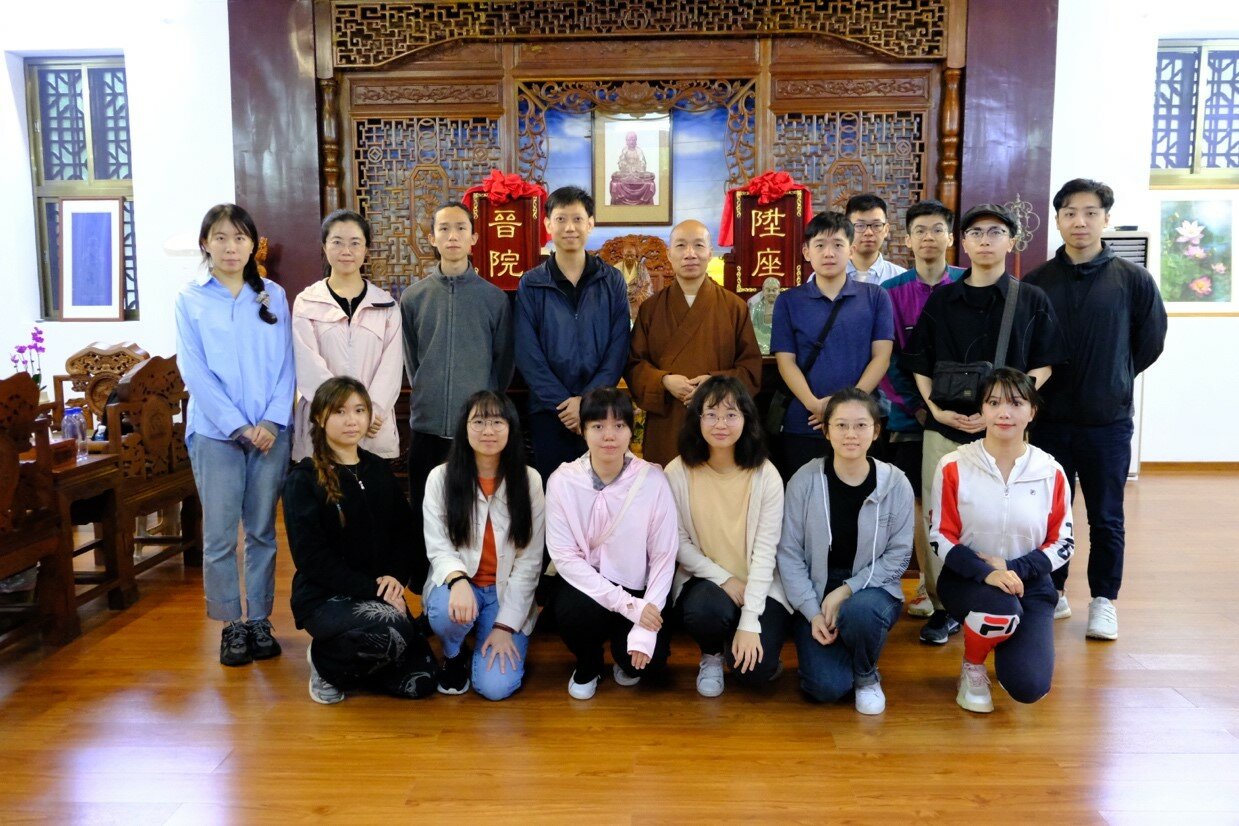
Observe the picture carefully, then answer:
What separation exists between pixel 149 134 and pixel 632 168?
2995 mm

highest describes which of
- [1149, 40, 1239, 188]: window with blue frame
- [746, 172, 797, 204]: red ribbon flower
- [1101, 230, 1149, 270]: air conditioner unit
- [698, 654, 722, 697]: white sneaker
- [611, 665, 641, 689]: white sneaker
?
[1149, 40, 1239, 188]: window with blue frame

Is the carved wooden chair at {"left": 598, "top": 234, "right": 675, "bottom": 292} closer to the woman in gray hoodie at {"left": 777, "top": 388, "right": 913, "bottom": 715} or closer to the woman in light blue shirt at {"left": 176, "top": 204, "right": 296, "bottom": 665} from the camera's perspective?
the woman in light blue shirt at {"left": 176, "top": 204, "right": 296, "bottom": 665}

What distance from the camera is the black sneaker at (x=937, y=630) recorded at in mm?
2664

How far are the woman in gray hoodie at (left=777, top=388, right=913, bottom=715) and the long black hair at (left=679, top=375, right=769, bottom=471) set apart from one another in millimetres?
137

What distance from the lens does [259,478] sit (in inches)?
101

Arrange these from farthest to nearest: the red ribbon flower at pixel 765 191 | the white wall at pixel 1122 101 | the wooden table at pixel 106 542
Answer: the white wall at pixel 1122 101 < the red ribbon flower at pixel 765 191 < the wooden table at pixel 106 542

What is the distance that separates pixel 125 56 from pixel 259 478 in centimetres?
429

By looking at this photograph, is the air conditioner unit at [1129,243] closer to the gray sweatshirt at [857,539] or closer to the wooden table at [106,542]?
the gray sweatshirt at [857,539]

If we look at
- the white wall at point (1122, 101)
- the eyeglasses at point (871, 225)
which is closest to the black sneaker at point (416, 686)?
the eyeglasses at point (871, 225)

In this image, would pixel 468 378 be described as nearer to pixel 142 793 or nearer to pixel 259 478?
pixel 259 478

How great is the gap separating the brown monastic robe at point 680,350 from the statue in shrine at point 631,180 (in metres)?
2.80

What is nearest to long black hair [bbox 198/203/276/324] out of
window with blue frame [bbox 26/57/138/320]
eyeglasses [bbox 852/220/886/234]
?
eyeglasses [bbox 852/220/886/234]

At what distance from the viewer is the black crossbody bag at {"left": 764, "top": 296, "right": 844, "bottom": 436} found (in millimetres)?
2697

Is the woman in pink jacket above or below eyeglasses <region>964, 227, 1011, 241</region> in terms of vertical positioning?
below
